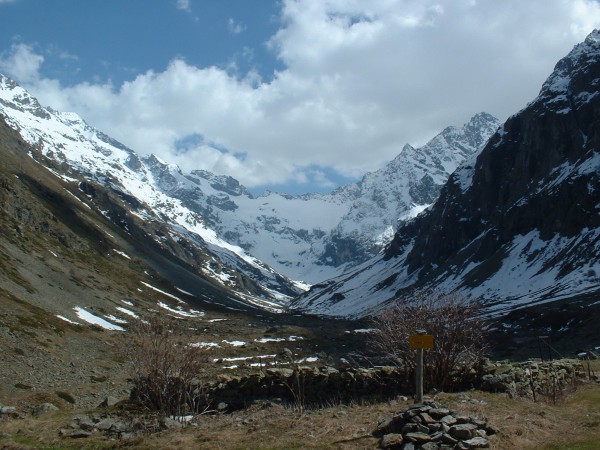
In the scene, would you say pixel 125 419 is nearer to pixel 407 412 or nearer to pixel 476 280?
pixel 407 412

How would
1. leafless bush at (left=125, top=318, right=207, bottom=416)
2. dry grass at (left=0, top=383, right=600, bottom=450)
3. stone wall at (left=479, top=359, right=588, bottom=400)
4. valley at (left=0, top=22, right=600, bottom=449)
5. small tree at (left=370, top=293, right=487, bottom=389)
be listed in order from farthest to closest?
small tree at (left=370, top=293, right=487, bottom=389) < stone wall at (left=479, top=359, right=588, bottom=400) < leafless bush at (left=125, top=318, right=207, bottom=416) < valley at (left=0, top=22, right=600, bottom=449) < dry grass at (left=0, top=383, right=600, bottom=450)

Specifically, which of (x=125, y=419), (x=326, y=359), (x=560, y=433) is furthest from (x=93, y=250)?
A: (x=560, y=433)

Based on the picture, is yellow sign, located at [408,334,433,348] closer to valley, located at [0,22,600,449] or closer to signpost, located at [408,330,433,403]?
signpost, located at [408,330,433,403]

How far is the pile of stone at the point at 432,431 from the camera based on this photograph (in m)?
14.8

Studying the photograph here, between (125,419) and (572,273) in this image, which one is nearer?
(125,419)

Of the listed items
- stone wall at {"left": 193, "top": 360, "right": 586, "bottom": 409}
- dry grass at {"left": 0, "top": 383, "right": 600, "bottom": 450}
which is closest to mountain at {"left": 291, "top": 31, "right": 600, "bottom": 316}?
A: stone wall at {"left": 193, "top": 360, "right": 586, "bottom": 409}

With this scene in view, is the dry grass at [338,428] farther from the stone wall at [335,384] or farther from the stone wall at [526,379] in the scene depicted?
the stone wall at [335,384]

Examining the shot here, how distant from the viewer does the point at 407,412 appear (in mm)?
16281

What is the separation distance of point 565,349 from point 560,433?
5297 cm

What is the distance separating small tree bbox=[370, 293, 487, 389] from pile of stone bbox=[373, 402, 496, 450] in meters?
6.81

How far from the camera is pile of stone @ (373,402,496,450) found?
48.6 ft

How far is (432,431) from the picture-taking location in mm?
15375

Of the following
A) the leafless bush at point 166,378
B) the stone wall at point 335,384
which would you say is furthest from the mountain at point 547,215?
the leafless bush at point 166,378

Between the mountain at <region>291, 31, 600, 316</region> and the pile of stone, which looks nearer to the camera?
the pile of stone
